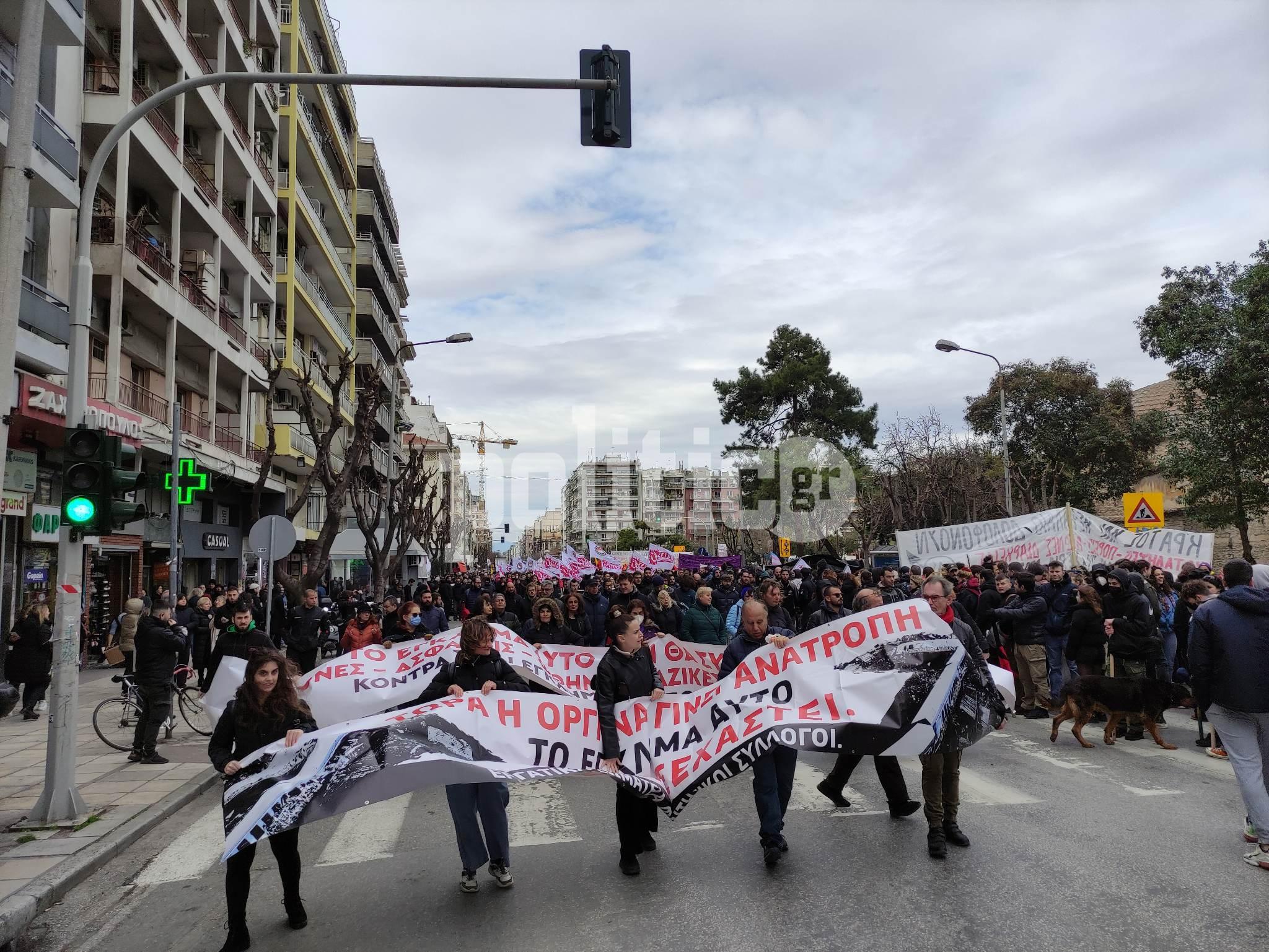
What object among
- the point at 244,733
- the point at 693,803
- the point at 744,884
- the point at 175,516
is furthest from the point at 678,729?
the point at 175,516

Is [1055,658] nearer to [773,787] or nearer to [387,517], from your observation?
[773,787]

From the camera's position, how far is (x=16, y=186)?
23.7 feet

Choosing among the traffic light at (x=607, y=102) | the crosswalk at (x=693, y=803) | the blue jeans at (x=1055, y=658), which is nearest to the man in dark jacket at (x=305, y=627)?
the crosswalk at (x=693, y=803)

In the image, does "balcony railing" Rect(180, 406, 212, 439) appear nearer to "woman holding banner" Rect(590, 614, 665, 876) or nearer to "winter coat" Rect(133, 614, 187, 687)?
"winter coat" Rect(133, 614, 187, 687)

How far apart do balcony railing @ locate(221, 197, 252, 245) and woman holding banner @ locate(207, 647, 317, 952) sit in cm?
2421

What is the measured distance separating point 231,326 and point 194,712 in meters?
18.6

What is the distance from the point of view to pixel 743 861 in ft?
20.3

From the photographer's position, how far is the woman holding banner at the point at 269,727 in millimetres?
5414

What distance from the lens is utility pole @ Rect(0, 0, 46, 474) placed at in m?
7.12

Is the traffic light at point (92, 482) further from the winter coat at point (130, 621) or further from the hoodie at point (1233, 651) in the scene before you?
the hoodie at point (1233, 651)

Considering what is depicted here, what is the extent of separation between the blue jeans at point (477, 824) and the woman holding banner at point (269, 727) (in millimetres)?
950

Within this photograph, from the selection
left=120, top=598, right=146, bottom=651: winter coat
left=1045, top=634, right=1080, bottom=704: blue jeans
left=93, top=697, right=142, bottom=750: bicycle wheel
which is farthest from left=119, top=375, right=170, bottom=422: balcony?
left=1045, top=634, right=1080, bottom=704: blue jeans

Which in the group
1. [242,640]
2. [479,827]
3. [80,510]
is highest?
[80,510]

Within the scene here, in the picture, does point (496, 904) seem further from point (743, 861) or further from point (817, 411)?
point (817, 411)
